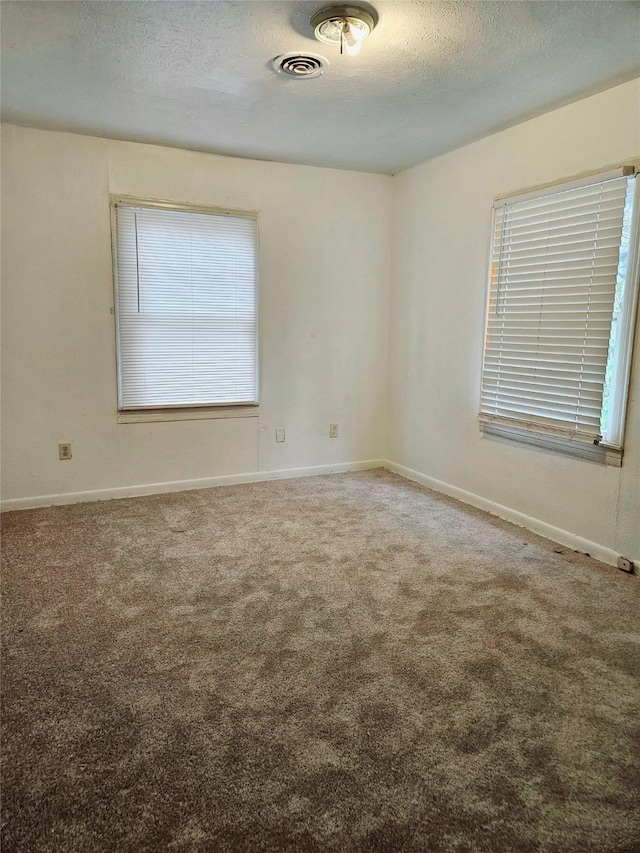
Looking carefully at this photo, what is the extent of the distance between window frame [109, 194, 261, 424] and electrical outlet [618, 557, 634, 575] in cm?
269

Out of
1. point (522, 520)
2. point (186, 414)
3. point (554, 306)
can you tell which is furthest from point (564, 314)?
point (186, 414)

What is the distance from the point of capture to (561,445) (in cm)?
308

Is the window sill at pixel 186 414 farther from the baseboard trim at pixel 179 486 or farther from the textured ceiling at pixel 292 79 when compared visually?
the textured ceiling at pixel 292 79

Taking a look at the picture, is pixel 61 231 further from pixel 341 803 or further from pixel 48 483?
pixel 341 803

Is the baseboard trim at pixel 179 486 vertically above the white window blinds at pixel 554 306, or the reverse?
the white window blinds at pixel 554 306

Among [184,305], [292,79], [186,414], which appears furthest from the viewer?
[186,414]

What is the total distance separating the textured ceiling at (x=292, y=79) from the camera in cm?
205

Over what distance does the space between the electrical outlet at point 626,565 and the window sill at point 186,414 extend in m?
2.69

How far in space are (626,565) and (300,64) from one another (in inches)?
116

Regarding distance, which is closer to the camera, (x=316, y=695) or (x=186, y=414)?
(x=316, y=695)

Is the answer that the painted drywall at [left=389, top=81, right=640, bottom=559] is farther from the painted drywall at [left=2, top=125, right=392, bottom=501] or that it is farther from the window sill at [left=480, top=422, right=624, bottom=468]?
→ the painted drywall at [left=2, top=125, right=392, bottom=501]

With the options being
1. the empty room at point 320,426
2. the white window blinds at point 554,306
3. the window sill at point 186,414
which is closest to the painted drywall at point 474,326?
the empty room at point 320,426

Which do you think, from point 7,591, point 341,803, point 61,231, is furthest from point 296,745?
point 61,231

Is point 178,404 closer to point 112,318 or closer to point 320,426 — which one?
point 112,318
